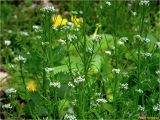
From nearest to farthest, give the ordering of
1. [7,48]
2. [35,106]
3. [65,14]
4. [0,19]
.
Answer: [35,106] < [7,48] < [0,19] < [65,14]

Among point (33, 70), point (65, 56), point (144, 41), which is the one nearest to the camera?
point (144, 41)

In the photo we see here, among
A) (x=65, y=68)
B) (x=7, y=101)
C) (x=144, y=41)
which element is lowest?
(x=7, y=101)

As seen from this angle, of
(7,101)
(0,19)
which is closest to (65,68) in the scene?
(7,101)

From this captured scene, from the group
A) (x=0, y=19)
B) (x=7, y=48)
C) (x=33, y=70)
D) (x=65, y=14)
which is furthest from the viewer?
(x=65, y=14)

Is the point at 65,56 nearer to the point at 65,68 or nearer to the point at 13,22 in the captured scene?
the point at 65,68

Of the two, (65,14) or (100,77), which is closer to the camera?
(100,77)

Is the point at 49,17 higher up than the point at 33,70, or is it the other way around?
the point at 49,17

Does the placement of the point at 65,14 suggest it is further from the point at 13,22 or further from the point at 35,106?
the point at 35,106

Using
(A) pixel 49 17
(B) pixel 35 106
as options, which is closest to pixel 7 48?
(B) pixel 35 106

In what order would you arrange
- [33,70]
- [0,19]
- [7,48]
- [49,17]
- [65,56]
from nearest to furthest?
[49,17]
[33,70]
[65,56]
[7,48]
[0,19]
